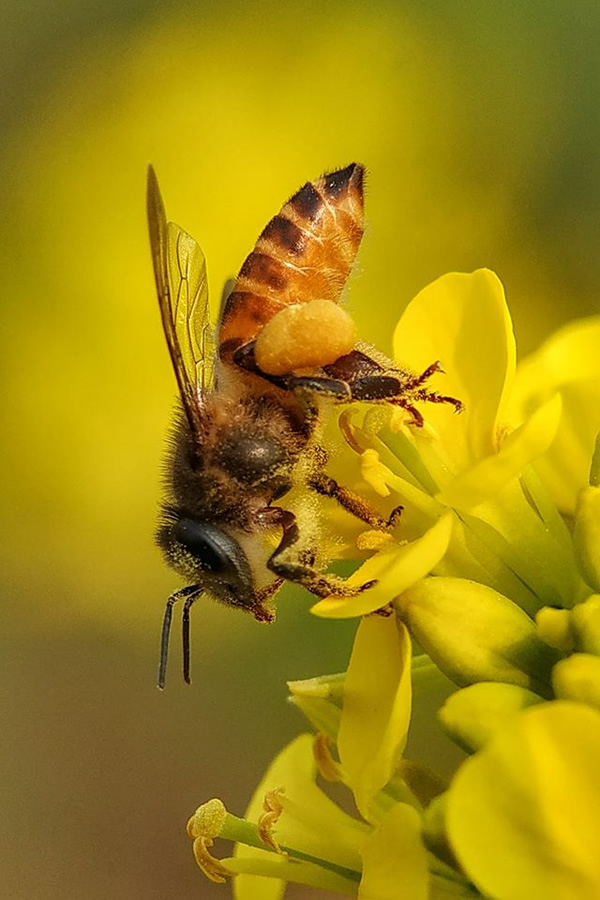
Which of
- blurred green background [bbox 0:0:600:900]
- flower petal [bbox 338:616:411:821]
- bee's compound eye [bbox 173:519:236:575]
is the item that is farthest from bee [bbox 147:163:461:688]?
blurred green background [bbox 0:0:600:900]

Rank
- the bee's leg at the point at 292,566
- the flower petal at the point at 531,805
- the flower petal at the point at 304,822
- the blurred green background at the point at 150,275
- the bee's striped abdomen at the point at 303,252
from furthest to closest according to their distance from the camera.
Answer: the blurred green background at the point at 150,275
the bee's striped abdomen at the point at 303,252
the flower petal at the point at 304,822
the bee's leg at the point at 292,566
the flower petal at the point at 531,805

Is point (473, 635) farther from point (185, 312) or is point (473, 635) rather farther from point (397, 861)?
point (185, 312)

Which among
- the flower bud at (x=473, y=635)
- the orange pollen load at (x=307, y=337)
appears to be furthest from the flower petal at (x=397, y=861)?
the orange pollen load at (x=307, y=337)

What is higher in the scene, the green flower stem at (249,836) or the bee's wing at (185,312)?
the bee's wing at (185,312)

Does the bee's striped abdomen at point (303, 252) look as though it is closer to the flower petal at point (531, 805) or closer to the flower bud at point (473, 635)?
the flower bud at point (473, 635)

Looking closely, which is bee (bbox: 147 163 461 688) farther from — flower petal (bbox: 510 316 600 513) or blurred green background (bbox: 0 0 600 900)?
blurred green background (bbox: 0 0 600 900)

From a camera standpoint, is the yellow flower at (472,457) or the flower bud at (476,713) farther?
the yellow flower at (472,457)

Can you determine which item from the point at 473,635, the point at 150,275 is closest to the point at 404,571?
the point at 473,635
